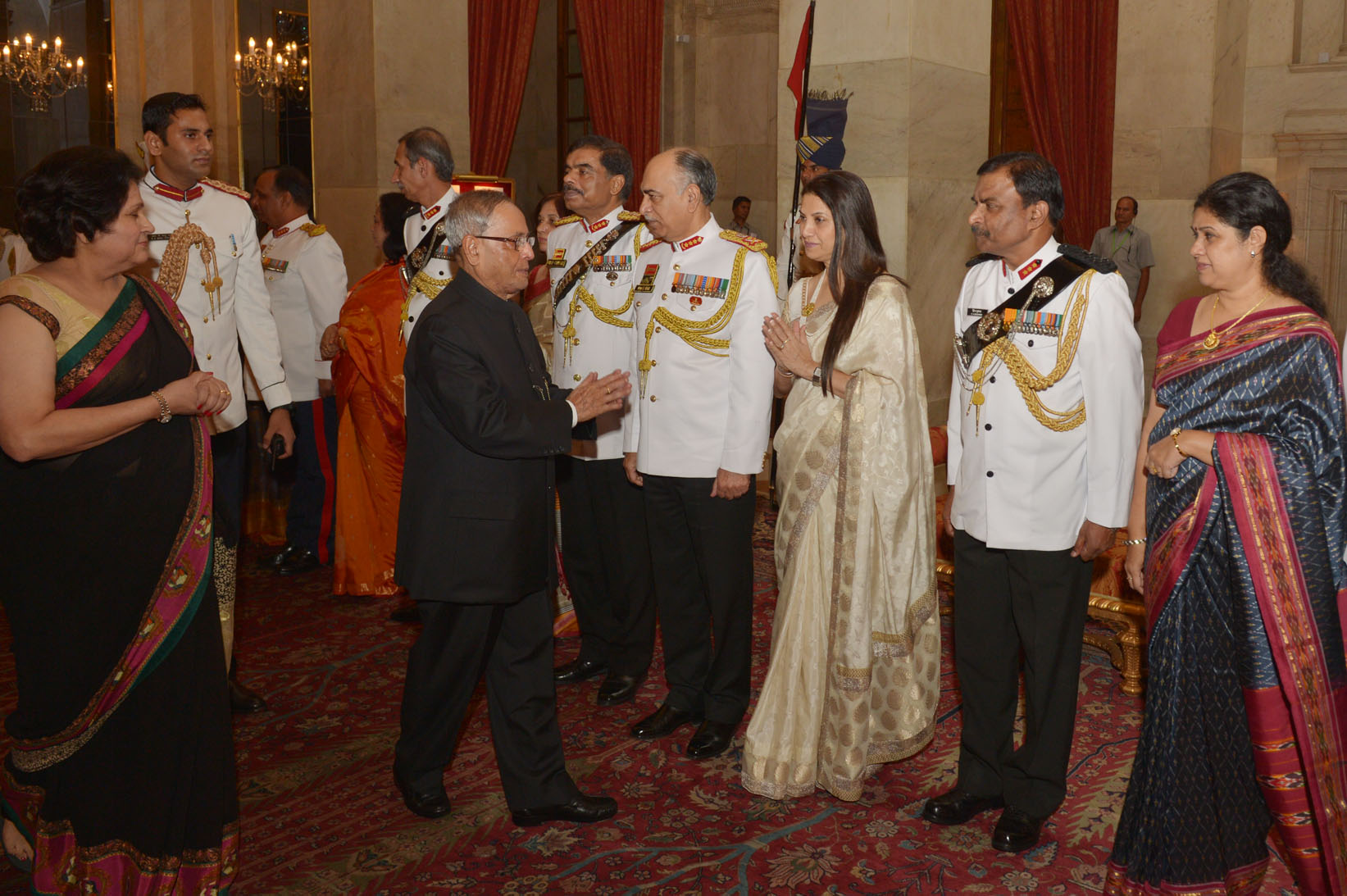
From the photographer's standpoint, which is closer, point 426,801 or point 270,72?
point 426,801

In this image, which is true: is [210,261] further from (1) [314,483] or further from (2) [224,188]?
(1) [314,483]

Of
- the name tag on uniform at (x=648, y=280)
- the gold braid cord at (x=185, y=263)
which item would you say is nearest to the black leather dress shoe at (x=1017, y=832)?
the name tag on uniform at (x=648, y=280)

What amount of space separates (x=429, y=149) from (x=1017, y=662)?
2990mm

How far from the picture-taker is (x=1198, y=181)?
29.4 feet

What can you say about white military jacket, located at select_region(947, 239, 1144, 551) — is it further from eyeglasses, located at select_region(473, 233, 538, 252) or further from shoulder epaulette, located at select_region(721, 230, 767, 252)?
eyeglasses, located at select_region(473, 233, 538, 252)

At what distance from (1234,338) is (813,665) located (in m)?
1.45

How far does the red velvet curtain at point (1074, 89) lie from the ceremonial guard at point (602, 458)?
4.99 m

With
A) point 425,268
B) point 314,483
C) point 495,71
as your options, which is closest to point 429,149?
point 425,268

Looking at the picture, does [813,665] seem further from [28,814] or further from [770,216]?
[770,216]

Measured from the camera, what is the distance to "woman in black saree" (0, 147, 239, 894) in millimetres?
2492

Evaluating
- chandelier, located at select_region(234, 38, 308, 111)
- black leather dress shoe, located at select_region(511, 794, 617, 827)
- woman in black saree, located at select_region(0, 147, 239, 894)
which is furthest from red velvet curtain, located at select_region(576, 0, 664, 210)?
woman in black saree, located at select_region(0, 147, 239, 894)

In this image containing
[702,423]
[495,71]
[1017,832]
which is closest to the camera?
[1017,832]

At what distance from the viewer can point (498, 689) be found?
3.16 metres

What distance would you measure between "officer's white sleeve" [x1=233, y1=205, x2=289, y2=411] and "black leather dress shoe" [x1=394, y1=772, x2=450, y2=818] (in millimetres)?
1485
